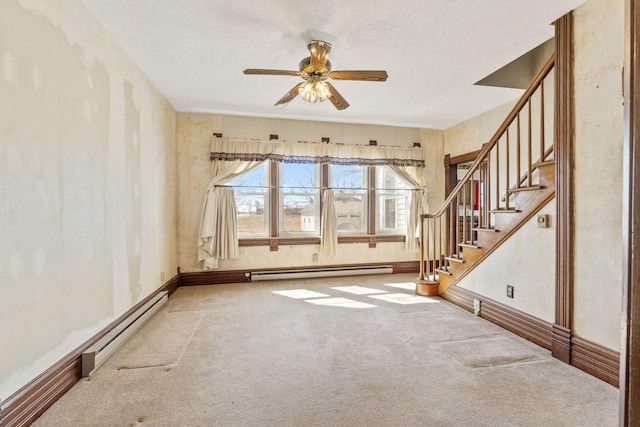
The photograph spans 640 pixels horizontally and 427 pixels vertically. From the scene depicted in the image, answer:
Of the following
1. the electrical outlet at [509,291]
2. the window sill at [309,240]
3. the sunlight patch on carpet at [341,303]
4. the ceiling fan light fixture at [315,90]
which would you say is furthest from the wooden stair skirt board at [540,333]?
the ceiling fan light fixture at [315,90]

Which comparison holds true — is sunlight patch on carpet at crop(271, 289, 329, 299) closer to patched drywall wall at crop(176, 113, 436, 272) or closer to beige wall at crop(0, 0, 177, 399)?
patched drywall wall at crop(176, 113, 436, 272)

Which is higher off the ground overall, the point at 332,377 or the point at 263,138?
the point at 263,138

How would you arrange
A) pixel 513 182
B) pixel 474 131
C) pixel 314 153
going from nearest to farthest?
pixel 513 182 → pixel 474 131 → pixel 314 153

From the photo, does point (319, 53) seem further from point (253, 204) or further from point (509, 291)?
point (253, 204)

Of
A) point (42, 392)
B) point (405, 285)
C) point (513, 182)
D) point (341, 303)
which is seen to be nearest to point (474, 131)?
point (513, 182)

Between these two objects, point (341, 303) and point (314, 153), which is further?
point (314, 153)

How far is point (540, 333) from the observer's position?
268 centimetres

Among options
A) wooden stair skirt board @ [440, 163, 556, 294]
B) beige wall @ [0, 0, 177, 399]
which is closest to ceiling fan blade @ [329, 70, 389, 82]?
wooden stair skirt board @ [440, 163, 556, 294]

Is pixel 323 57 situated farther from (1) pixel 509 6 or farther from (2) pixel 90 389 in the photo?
(2) pixel 90 389

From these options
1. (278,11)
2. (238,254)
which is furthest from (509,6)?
(238,254)

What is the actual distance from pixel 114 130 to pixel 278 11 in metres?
1.73

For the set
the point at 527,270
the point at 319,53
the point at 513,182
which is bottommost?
the point at 527,270

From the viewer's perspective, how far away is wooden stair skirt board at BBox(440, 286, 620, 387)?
2.12 meters

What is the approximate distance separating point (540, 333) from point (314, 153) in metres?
3.83
